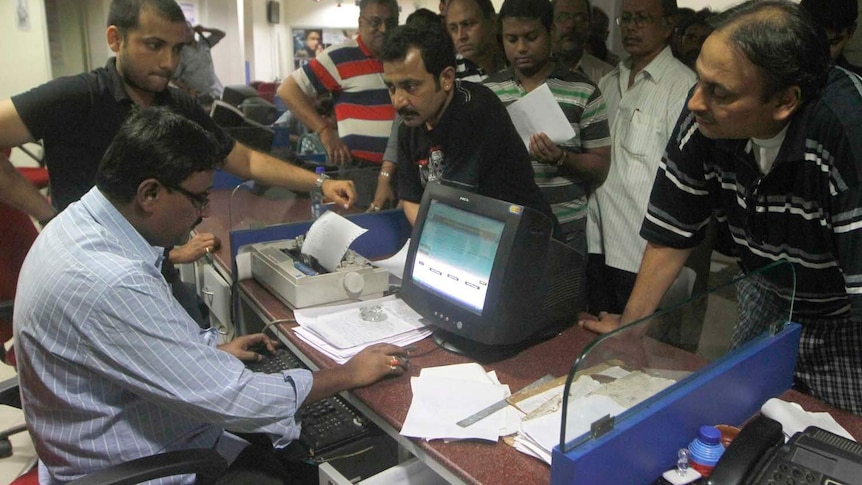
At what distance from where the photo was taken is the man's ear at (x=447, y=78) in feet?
5.92

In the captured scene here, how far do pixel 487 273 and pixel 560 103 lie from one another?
0.98 metres

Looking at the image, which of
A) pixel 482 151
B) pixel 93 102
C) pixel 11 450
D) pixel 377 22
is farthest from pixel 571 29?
pixel 11 450

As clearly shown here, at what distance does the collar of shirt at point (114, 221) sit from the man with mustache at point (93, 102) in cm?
78

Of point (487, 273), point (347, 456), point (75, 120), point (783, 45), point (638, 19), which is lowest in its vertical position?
point (347, 456)

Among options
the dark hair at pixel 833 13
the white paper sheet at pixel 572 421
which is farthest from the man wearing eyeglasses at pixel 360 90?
the white paper sheet at pixel 572 421

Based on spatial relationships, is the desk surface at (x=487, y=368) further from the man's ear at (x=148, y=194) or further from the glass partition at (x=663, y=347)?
the man's ear at (x=148, y=194)

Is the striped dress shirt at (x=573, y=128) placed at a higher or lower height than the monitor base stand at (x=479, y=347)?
higher

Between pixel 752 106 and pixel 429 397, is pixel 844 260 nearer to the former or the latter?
pixel 752 106

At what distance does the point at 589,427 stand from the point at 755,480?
269 mm

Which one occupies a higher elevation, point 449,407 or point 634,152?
point 634,152

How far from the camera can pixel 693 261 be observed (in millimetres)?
2445

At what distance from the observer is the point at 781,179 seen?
4.28 feet

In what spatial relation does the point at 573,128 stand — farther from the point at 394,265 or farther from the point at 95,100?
the point at 95,100

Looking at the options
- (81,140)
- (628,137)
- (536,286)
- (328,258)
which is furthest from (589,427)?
(81,140)
